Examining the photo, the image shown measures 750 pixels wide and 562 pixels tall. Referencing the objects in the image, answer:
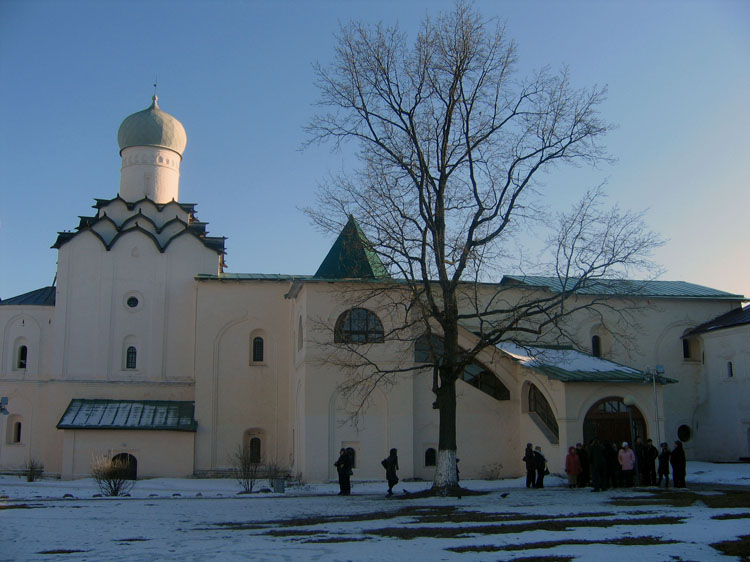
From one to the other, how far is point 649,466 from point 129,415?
1795cm

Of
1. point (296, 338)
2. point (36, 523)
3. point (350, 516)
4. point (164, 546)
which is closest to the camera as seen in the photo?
point (164, 546)

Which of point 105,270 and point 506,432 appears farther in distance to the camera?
point 105,270

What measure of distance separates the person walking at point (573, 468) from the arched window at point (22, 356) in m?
20.9

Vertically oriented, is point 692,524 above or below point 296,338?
below

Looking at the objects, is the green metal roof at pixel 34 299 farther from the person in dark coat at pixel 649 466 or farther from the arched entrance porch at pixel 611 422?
the person in dark coat at pixel 649 466

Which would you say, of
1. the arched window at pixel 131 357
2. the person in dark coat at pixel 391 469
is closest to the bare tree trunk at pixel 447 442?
the person in dark coat at pixel 391 469

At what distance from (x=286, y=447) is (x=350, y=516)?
15372mm

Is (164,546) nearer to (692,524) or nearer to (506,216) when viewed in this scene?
(692,524)

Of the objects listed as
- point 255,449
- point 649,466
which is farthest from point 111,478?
point 649,466

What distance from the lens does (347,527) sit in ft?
39.6

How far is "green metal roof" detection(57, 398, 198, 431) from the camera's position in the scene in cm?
2742

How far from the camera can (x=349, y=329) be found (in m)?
24.5

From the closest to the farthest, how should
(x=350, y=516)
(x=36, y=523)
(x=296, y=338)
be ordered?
(x=36, y=523)
(x=350, y=516)
(x=296, y=338)

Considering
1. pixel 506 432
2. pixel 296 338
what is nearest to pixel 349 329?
pixel 296 338
